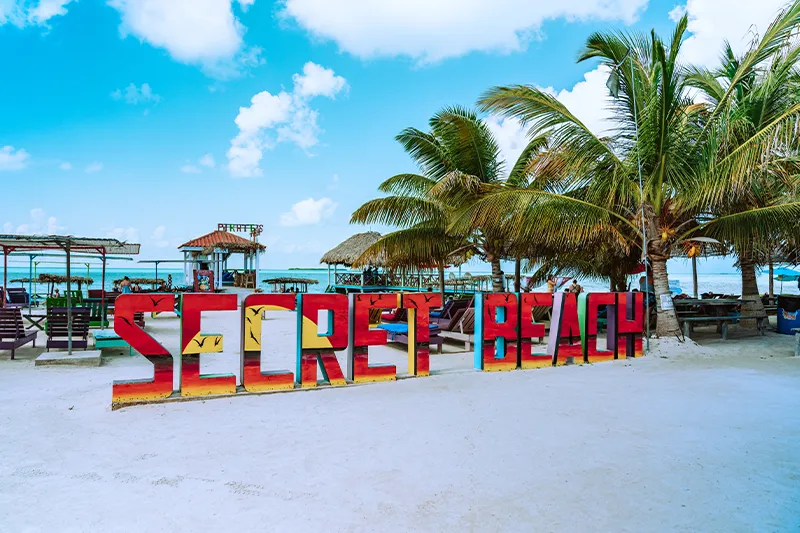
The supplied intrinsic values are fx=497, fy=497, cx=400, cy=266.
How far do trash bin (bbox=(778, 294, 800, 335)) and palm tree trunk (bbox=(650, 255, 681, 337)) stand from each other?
3786mm

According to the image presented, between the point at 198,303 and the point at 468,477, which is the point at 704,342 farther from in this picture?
the point at 198,303

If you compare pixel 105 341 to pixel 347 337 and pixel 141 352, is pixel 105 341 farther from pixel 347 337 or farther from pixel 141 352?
pixel 347 337

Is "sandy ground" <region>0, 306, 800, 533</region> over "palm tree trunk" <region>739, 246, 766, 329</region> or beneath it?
beneath

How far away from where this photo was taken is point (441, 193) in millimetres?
12266

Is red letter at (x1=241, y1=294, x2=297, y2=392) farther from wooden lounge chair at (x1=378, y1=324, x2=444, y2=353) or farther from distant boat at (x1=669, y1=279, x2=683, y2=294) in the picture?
distant boat at (x1=669, y1=279, x2=683, y2=294)

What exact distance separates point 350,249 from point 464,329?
1550 cm

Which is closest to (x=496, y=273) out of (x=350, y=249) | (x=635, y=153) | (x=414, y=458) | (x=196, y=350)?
(x=635, y=153)

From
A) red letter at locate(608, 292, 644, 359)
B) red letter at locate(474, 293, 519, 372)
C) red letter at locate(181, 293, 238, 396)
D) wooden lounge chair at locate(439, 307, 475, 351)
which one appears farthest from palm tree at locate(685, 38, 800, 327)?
red letter at locate(181, 293, 238, 396)

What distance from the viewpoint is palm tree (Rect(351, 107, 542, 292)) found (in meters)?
12.7

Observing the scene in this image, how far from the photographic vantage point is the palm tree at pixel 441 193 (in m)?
12.7

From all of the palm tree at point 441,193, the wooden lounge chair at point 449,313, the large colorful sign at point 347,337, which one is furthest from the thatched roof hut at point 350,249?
the large colorful sign at point 347,337

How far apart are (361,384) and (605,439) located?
3135 mm

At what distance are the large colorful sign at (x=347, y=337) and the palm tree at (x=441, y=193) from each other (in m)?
4.34

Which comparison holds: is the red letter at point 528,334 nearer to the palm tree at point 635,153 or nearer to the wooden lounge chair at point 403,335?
the wooden lounge chair at point 403,335
